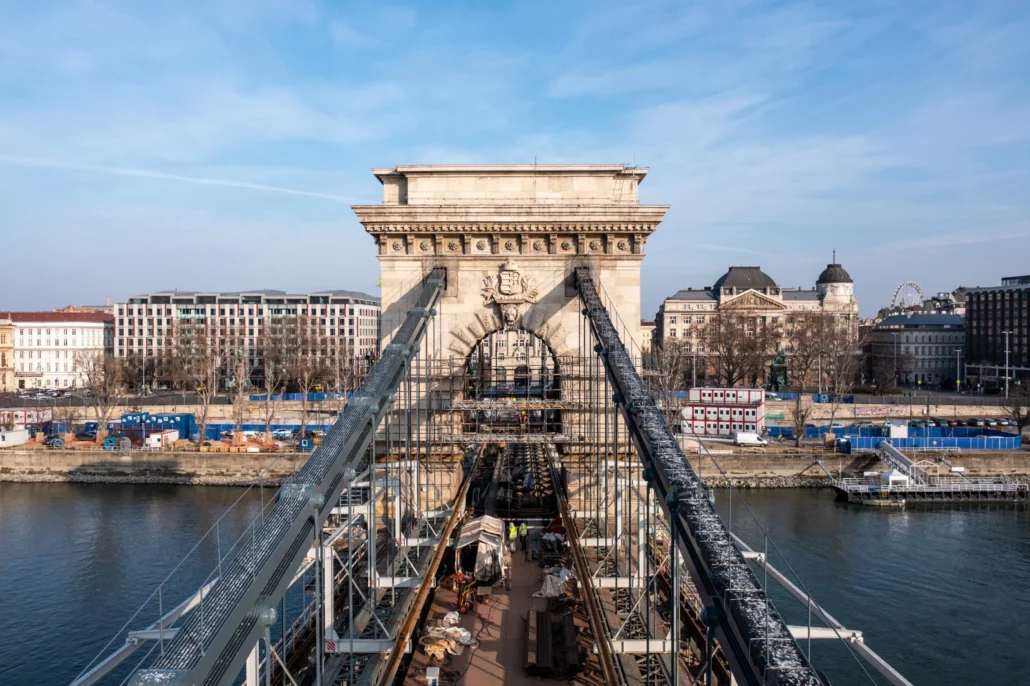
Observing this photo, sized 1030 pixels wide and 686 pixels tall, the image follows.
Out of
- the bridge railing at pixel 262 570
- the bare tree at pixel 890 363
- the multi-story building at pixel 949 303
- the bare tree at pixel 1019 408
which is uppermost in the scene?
the multi-story building at pixel 949 303

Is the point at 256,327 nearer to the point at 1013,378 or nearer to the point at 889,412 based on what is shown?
the point at 889,412

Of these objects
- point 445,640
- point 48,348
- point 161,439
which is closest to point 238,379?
point 161,439

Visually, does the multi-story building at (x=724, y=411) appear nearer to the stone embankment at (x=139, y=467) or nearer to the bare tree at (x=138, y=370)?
the stone embankment at (x=139, y=467)

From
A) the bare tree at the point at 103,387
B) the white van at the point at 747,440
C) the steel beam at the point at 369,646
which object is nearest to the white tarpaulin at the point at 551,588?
the steel beam at the point at 369,646

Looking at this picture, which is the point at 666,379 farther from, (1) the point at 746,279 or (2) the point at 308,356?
(1) the point at 746,279

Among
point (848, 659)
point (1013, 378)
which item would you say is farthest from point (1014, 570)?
point (1013, 378)
